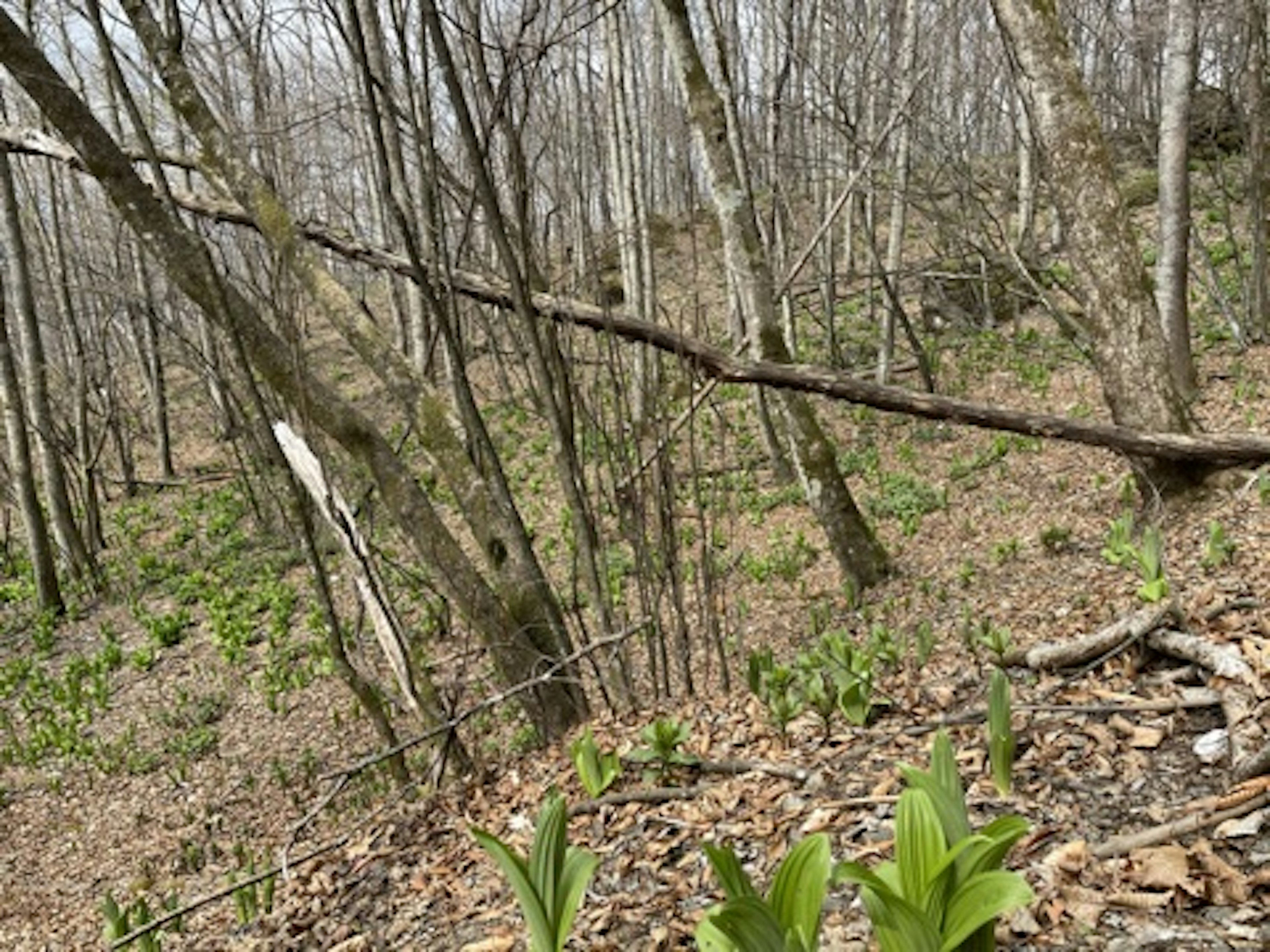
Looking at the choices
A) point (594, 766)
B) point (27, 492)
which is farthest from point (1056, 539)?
point (27, 492)

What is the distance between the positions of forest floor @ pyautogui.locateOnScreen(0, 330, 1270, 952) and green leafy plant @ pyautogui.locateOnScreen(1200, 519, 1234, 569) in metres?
0.02

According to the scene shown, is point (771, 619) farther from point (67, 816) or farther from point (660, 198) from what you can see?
point (660, 198)

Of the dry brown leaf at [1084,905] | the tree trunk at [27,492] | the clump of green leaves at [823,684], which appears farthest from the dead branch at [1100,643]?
the tree trunk at [27,492]

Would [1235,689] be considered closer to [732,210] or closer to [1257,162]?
[732,210]

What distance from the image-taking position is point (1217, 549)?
12.1 ft

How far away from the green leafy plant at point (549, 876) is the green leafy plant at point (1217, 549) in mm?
2868

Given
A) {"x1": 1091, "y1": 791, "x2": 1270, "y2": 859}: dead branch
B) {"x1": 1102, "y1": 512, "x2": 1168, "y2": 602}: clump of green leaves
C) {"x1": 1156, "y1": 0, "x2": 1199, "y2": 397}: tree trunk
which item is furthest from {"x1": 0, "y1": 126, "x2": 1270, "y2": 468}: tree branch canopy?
{"x1": 1156, "y1": 0, "x2": 1199, "y2": 397}: tree trunk

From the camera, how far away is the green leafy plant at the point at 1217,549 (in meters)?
3.69

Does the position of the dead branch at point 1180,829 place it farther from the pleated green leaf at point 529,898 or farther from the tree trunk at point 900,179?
the tree trunk at point 900,179

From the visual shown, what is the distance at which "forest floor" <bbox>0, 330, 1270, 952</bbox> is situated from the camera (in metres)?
2.24

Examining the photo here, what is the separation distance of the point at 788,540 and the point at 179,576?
7.71 m

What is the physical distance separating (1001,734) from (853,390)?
226cm

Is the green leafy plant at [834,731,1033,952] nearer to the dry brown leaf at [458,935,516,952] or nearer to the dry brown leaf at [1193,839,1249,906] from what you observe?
the dry brown leaf at [1193,839,1249,906]

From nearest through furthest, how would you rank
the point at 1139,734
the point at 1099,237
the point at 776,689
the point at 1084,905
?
the point at 1084,905 → the point at 1139,734 → the point at 776,689 → the point at 1099,237
